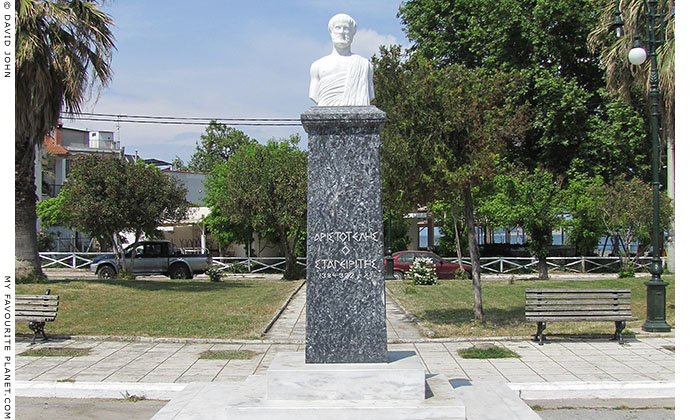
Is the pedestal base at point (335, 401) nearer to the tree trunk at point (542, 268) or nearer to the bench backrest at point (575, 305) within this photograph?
the bench backrest at point (575, 305)

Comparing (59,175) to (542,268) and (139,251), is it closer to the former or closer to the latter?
(139,251)

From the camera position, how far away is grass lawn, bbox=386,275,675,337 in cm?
1159

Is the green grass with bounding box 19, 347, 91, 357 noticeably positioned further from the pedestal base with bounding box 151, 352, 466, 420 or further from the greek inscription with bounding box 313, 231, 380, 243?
the greek inscription with bounding box 313, 231, 380, 243

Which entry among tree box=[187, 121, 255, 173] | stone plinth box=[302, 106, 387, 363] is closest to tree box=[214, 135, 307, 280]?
stone plinth box=[302, 106, 387, 363]

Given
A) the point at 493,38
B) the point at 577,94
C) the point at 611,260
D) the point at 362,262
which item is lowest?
the point at 611,260

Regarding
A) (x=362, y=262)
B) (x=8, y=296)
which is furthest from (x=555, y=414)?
(x=8, y=296)

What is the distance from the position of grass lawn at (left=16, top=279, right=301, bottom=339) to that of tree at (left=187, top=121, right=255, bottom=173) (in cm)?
4272

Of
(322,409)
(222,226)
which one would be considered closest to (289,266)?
(222,226)

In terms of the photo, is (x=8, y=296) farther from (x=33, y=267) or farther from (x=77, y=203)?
(x=77, y=203)

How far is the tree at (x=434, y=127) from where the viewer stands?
36.5 ft

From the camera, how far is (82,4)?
16.8m

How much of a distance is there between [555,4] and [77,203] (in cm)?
2060

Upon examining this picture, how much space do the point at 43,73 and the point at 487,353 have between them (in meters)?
13.0

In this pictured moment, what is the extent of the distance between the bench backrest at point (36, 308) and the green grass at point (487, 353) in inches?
272
